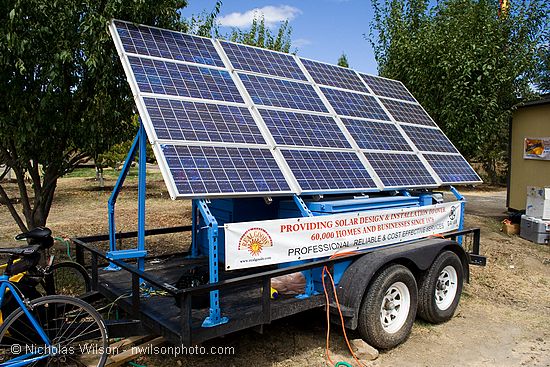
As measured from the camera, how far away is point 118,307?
5.03 m

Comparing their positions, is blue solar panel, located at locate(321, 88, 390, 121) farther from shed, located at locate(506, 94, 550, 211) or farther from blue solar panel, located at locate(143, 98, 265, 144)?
shed, located at locate(506, 94, 550, 211)

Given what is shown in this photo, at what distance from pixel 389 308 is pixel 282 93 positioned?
10.1 ft

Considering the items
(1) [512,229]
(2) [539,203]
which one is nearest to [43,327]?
(2) [539,203]

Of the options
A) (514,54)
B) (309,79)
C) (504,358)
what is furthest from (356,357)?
(514,54)

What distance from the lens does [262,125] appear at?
5375mm

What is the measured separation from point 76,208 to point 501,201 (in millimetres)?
17682

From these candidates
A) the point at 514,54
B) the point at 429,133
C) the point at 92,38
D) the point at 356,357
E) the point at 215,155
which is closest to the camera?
the point at 215,155

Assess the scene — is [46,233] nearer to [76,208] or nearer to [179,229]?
[179,229]

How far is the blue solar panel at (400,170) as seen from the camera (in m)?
6.20

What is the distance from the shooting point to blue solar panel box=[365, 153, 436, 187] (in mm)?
6195

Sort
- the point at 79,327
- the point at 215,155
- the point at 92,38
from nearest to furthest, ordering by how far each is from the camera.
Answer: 1. the point at 79,327
2. the point at 215,155
3. the point at 92,38

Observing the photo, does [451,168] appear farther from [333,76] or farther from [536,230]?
[536,230]

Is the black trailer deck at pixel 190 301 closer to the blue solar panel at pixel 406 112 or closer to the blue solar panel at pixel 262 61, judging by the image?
the blue solar panel at pixel 262 61

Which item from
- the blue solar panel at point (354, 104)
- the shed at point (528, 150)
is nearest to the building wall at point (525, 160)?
the shed at point (528, 150)
